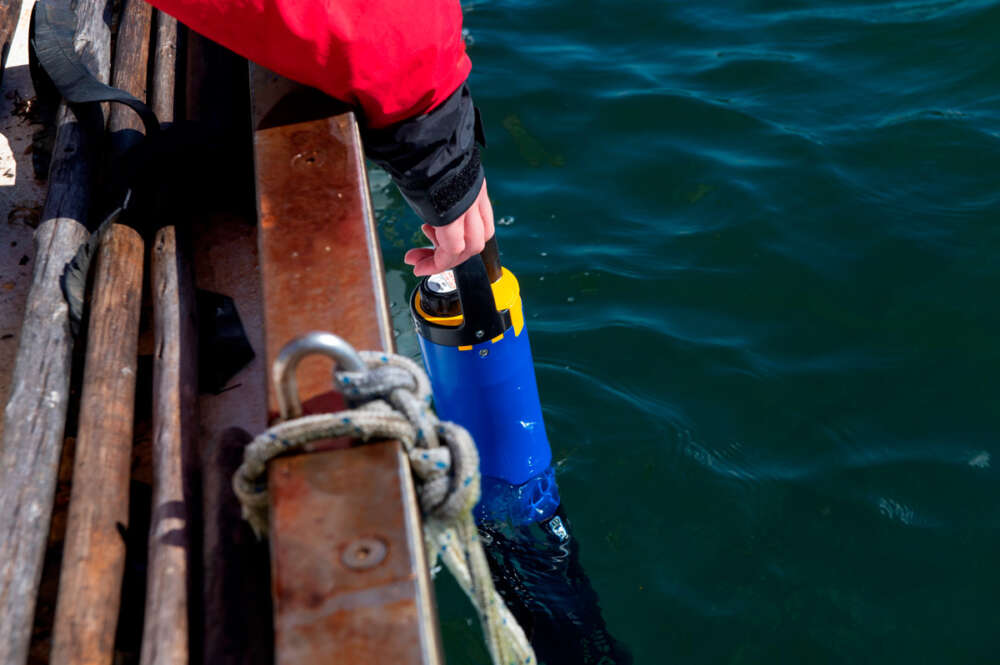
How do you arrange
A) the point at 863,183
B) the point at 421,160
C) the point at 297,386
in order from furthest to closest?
the point at 863,183
the point at 421,160
the point at 297,386

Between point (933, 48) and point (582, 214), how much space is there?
2604 millimetres

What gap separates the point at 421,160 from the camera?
235 centimetres

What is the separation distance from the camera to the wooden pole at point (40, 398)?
5.92 feet

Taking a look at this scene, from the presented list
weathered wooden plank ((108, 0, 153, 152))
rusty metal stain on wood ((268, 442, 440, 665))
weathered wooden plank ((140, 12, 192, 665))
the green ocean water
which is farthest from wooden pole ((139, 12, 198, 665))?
the green ocean water

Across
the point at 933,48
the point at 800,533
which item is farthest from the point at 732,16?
the point at 800,533

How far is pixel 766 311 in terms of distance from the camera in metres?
4.49

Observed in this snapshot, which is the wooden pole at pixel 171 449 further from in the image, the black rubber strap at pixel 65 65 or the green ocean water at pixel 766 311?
the green ocean water at pixel 766 311

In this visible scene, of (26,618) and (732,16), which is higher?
(732,16)

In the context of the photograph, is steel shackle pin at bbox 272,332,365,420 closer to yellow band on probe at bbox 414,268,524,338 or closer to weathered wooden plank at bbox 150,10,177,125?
yellow band on probe at bbox 414,268,524,338

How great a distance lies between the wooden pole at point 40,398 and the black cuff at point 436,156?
866mm

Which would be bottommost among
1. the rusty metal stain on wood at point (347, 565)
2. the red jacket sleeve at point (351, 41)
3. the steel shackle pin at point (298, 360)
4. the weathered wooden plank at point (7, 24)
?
the rusty metal stain on wood at point (347, 565)

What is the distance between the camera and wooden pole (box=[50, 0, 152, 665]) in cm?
170

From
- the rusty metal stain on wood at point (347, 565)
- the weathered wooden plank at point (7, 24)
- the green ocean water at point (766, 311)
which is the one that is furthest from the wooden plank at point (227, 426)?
the green ocean water at point (766, 311)

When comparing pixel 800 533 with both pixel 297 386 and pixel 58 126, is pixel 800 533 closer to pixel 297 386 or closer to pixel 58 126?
pixel 297 386
